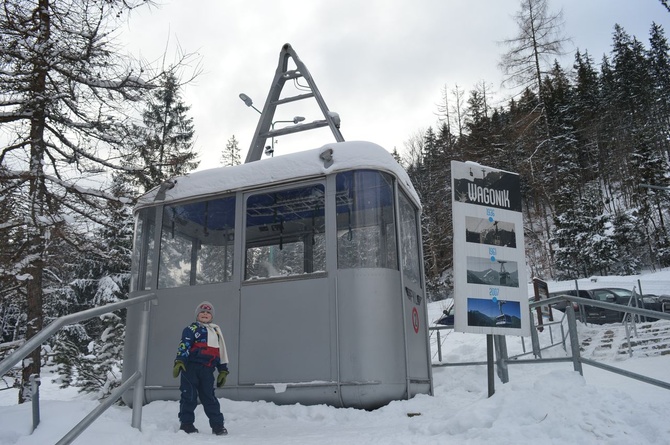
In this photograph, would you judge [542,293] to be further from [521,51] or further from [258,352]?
[521,51]

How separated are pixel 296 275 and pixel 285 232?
0.54 metres

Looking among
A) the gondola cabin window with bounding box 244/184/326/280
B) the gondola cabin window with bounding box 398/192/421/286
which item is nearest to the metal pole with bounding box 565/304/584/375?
the gondola cabin window with bounding box 398/192/421/286

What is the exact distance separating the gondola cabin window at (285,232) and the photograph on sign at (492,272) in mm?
1560

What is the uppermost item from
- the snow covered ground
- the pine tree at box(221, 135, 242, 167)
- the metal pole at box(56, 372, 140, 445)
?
the pine tree at box(221, 135, 242, 167)

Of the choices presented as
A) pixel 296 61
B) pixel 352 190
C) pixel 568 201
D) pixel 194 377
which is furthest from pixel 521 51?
pixel 194 377

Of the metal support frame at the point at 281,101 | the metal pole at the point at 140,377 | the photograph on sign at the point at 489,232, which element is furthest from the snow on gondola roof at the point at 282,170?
the metal pole at the point at 140,377

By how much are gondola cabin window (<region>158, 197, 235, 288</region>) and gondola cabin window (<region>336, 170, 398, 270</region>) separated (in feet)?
4.58

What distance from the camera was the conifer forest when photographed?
698cm

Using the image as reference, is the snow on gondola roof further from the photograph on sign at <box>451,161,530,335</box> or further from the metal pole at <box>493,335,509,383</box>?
the metal pole at <box>493,335,509,383</box>

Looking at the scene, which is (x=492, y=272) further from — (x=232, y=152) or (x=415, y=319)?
(x=232, y=152)

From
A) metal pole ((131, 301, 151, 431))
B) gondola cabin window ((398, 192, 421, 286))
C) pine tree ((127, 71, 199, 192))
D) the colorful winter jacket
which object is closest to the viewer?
metal pole ((131, 301, 151, 431))

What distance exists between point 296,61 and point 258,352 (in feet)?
15.4

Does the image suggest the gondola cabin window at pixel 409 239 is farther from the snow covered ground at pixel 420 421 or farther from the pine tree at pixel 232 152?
the pine tree at pixel 232 152

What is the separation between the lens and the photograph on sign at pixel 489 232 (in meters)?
5.30
